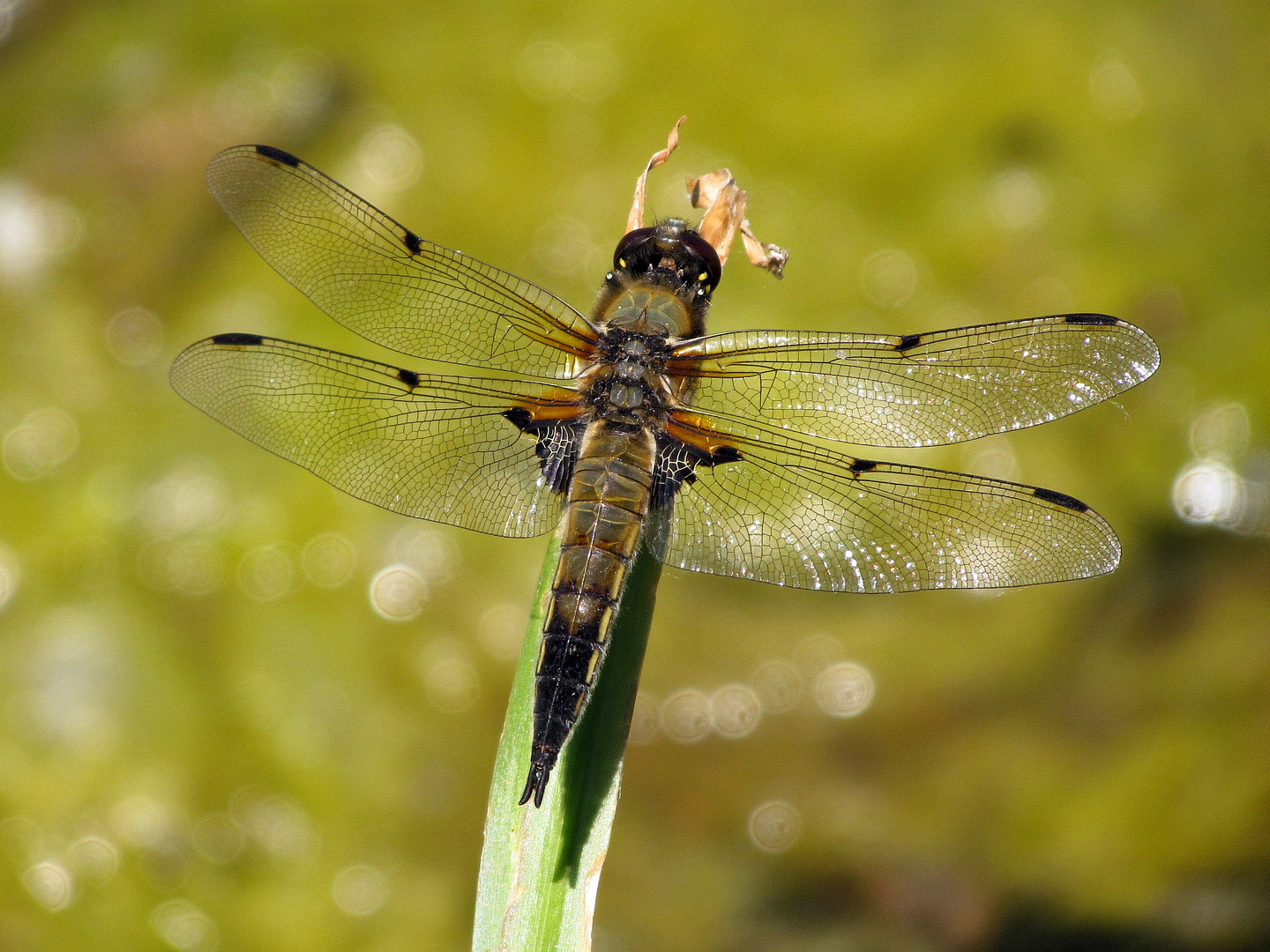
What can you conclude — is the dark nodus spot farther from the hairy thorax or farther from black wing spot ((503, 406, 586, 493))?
the hairy thorax

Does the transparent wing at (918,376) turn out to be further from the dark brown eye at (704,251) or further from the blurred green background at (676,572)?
the blurred green background at (676,572)

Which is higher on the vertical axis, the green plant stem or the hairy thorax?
the hairy thorax

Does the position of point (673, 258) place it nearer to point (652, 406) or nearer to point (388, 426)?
point (652, 406)

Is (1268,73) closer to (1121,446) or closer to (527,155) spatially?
(1121,446)

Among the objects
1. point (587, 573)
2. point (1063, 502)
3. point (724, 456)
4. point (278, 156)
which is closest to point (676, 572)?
point (724, 456)

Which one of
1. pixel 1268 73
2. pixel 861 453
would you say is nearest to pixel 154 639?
pixel 861 453

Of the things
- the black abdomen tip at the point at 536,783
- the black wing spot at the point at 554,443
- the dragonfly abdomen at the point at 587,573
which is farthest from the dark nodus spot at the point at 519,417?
the black abdomen tip at the point at 536,783

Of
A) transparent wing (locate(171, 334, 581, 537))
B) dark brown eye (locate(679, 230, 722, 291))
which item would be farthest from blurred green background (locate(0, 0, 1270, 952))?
transparent wing (locate(171, 334, 581, 537))
